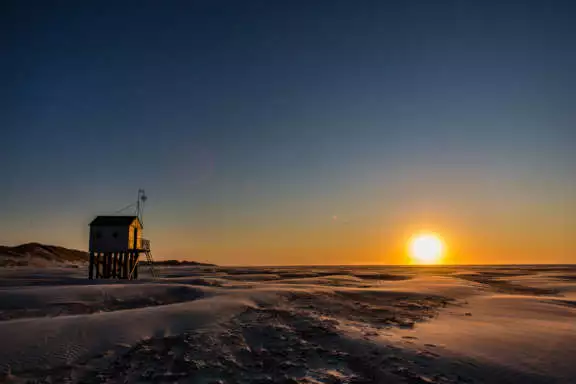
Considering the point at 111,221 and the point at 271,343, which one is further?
the point at 111,221

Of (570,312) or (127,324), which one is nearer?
(127,324)

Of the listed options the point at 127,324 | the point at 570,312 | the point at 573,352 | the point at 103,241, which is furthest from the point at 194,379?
the point at 103,241

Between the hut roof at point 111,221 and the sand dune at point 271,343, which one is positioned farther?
the hut roof at point 111,221

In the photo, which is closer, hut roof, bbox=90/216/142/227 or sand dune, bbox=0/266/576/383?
sand dune, bbox=0/266/576/383

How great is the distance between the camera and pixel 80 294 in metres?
13.3

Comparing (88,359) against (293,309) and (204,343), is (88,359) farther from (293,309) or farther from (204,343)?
(293,309)

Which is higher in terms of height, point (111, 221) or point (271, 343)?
point (111, 221)

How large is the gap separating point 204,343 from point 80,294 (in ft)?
25.1

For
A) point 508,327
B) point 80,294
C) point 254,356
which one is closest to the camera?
point 254,356

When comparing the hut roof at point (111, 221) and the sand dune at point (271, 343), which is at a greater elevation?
the hut roof at point (111, 221)

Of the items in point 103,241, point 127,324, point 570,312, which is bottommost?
point 570,312

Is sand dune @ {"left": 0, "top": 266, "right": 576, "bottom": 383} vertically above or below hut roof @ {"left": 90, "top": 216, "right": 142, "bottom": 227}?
below

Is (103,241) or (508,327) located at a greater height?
(103,241)

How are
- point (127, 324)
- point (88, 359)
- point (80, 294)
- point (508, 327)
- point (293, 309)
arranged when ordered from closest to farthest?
point (88, 359) < point (127, 324) < point (508, 327) < point (293, 309) < point (80, 294)
